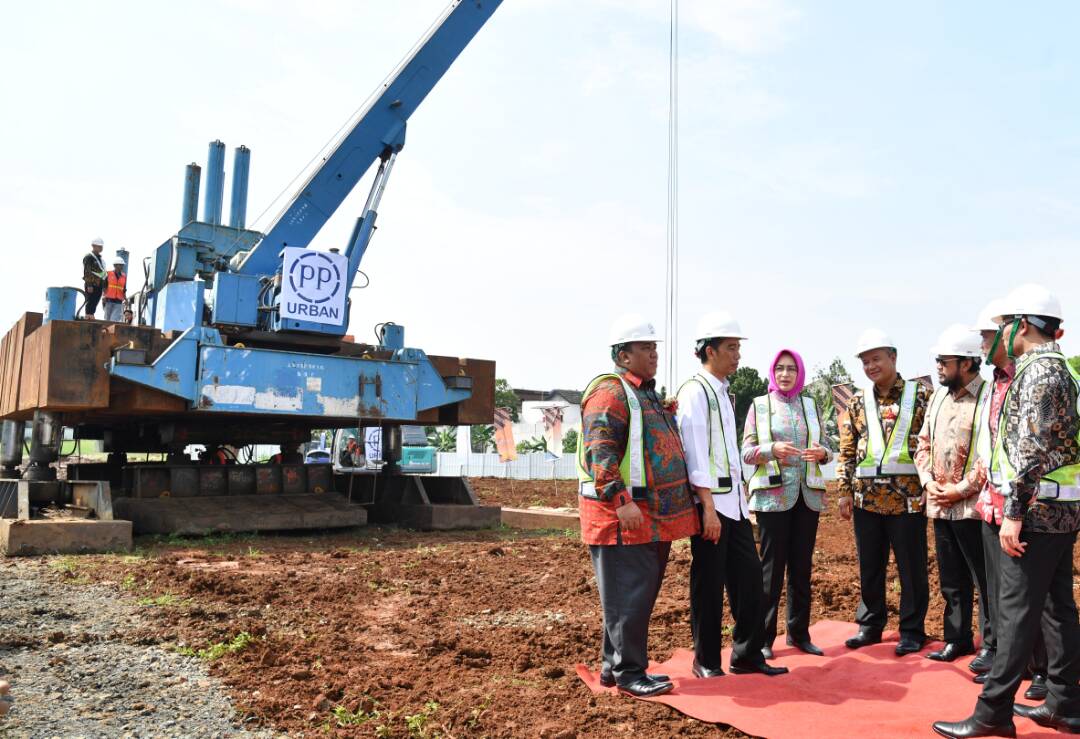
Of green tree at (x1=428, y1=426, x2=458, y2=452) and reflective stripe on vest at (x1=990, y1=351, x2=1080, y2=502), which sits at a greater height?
green tree at (x1=428, y1=426, x2=458, y2=452)

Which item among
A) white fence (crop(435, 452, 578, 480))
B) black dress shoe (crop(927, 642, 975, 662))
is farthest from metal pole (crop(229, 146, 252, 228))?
white fence (crop(435, 452, 578, 480))

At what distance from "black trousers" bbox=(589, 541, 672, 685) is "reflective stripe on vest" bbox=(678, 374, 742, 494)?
0.45 meters

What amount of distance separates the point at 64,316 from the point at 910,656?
396 inches

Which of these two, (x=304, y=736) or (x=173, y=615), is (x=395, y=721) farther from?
(x=173, y=615)

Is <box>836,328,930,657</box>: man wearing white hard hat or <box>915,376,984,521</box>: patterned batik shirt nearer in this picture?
<box>915,376,984,521</box>: patterned batik shirt

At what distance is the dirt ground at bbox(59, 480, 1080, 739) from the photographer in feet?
12.4

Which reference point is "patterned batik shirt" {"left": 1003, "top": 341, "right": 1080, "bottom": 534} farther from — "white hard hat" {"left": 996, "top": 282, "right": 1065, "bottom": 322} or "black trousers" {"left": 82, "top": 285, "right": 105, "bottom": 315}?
"black trousers" {"left": 82, "top": 285, "right": 105, "bottom": 315}

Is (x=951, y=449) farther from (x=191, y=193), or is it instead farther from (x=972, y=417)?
(x=191, y=193)

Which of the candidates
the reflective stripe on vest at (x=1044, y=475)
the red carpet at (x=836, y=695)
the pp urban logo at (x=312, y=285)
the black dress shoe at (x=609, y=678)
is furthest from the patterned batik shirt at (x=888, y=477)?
the pp urban logo at (x=312, y=285)

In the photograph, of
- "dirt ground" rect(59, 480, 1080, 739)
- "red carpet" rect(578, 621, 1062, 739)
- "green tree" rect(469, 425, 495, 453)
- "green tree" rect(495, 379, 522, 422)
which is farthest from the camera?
"green tree" rect(495, 379, 522, 422)

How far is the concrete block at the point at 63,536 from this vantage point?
27.6ft

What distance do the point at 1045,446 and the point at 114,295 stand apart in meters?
11.1

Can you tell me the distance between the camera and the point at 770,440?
16.1 feet

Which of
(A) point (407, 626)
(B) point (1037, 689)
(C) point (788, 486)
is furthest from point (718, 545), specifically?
(A) point (407, 626)
